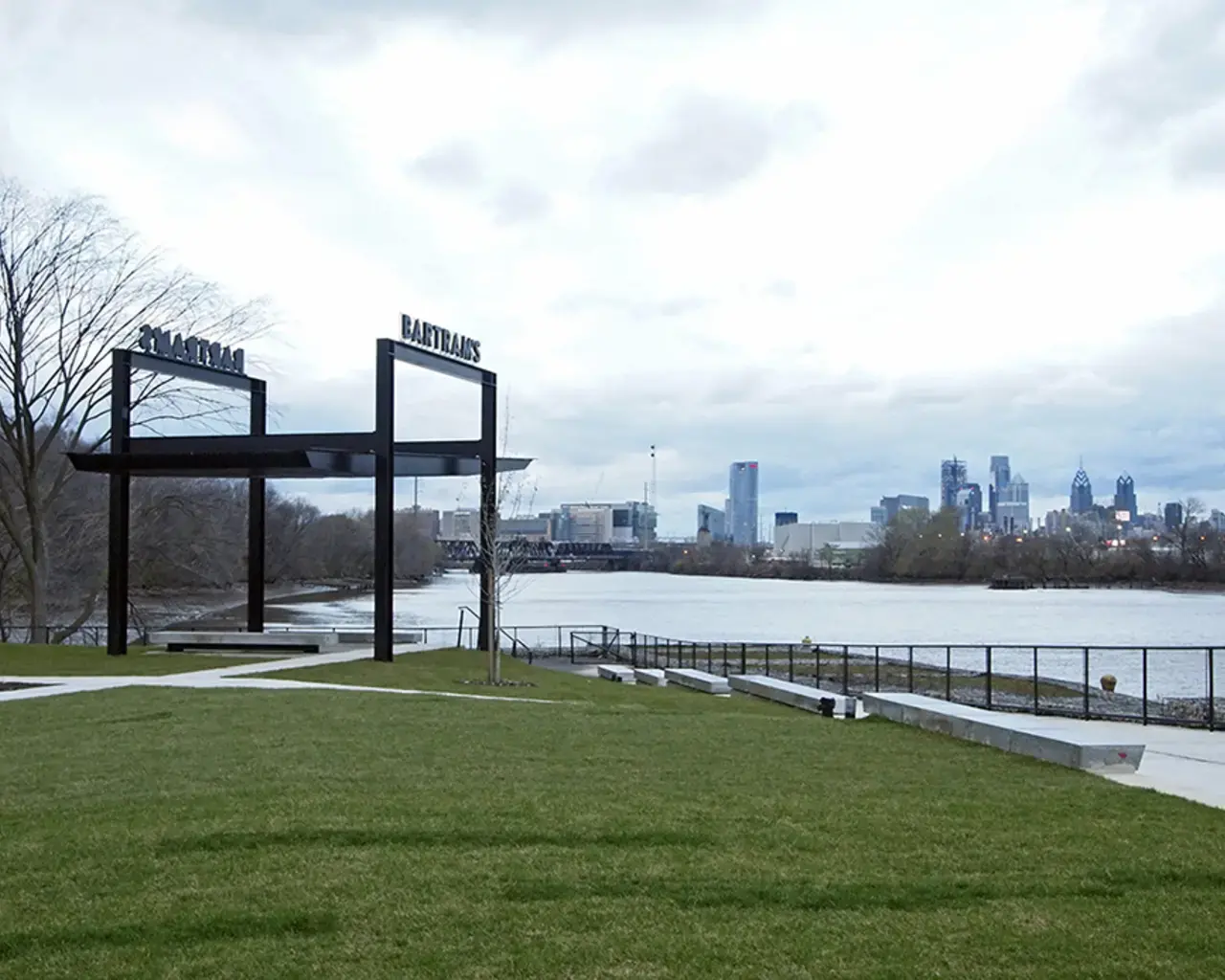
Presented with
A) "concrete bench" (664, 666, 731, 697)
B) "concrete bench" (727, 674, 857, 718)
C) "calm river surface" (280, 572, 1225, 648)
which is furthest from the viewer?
"calm river surface" (280, 572, 1225, 648)

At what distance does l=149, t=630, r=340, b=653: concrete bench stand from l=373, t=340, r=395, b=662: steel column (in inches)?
100

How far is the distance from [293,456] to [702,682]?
8.44m

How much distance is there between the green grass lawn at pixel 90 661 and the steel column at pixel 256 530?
247 centimetres

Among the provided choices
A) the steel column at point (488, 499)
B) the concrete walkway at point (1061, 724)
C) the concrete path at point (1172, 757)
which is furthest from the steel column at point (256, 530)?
the concrete path at point (1172, 757)

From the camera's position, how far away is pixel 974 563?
128250mm

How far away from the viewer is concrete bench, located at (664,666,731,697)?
21.9 metres

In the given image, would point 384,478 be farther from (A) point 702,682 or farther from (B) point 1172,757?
(B) point 1172,757

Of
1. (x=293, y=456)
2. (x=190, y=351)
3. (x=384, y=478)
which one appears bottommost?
(x=384, y=478)

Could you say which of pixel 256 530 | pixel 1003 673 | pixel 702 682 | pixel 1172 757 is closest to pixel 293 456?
pixel 256 530

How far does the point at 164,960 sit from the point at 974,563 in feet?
425

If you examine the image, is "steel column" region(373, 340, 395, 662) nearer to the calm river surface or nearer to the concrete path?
the calm river surface

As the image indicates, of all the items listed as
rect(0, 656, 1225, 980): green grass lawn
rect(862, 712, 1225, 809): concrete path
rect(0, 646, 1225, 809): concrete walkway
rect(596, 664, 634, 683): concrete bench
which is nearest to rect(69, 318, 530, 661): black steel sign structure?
rect(596, 664, 634, 683): concrete bench

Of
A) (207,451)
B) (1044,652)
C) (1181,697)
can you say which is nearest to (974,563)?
(1044,652)

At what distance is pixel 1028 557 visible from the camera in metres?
127
